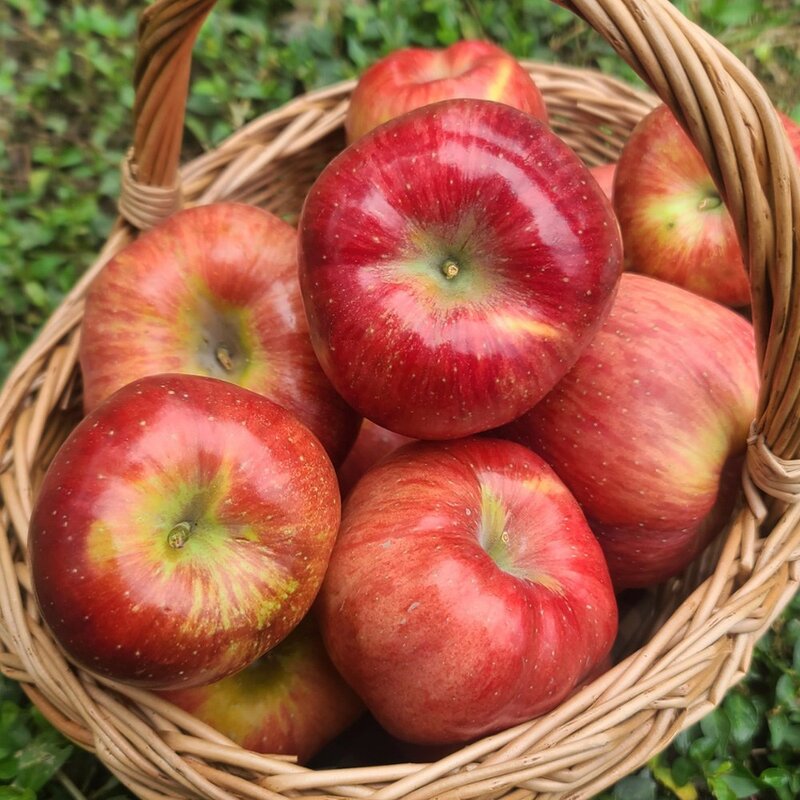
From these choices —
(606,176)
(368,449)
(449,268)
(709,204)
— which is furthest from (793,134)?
(368,449)

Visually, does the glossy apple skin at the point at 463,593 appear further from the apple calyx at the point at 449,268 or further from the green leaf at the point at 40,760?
the green leaf at the point at 40,760

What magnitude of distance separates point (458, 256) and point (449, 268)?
24 millimetres

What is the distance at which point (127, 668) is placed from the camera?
0.72 meters

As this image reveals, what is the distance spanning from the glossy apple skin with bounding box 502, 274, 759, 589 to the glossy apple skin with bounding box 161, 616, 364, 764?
34cm

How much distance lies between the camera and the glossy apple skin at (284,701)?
2.94ft

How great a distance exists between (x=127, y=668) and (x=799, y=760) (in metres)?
0.92

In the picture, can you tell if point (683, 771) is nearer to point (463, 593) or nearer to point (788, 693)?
point (788, 693)

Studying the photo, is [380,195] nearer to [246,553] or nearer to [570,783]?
[246,553]

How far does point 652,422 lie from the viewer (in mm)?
906

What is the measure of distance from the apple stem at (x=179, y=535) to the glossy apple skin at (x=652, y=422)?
412 millimetres

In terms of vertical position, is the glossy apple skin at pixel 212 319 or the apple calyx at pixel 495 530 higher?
the glossy apple skin at pixel 212 319

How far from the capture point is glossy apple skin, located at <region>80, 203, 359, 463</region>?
0.95 metres

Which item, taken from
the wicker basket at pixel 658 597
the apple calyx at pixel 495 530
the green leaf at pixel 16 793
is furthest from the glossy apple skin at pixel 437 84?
the green leaf at pixel 16 793

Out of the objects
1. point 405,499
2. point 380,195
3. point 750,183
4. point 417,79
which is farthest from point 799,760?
point 417,79
